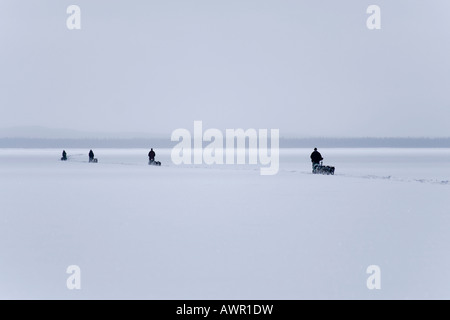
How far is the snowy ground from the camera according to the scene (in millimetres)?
6812

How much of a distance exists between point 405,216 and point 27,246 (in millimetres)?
7549

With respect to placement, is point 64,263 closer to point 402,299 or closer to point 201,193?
point 402,299

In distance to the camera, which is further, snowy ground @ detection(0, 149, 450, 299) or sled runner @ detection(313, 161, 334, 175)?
sled runner @ detection(313, 161, 334, 175)

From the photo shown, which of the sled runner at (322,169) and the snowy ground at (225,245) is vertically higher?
the sled runner at (322,169)

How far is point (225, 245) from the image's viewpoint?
9.10m

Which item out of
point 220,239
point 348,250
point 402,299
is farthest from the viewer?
point 220,239

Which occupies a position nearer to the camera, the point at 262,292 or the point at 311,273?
the point at 262,292

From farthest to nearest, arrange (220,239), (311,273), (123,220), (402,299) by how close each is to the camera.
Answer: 1. (123,220)
2. (220,239)
3. (311,273)
4. (402,299)

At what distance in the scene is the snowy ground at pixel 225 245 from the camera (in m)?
6.81

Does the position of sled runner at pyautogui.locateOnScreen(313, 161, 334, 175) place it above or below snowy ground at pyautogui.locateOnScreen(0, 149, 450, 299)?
above

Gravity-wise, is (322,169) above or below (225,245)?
above

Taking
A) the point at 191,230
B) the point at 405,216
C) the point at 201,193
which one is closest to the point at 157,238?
the point at 191,230

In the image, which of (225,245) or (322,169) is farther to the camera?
(322,169)

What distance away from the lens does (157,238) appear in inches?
383
